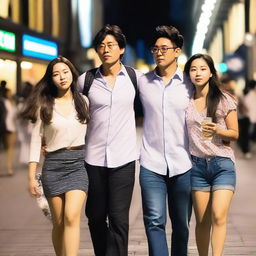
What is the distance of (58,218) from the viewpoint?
5.21 meters

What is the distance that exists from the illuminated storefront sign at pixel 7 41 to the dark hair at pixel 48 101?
1793 cm

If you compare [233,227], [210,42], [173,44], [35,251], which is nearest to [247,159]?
[233,227]

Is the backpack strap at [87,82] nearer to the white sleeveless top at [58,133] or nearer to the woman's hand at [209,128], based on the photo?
the white sleeveless top at [58,133]

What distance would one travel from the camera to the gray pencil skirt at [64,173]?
16.8 feet

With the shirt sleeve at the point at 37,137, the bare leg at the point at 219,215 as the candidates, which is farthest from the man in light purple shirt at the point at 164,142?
the shirt sleeve at the point at 37,137

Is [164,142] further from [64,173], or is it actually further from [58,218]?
[58,218]

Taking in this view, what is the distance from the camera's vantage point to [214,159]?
5176mm

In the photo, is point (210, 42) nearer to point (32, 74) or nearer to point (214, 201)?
point (32, 74)

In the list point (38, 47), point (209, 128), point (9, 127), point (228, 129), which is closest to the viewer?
point (209, 128)

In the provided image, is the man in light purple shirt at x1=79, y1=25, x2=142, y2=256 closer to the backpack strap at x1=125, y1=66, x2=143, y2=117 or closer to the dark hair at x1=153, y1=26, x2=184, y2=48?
the backpack strap at x1=125, y1=66, x2=143, y2=117

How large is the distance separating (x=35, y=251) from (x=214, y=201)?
2208 millimetres

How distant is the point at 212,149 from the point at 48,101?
1290 millimetres

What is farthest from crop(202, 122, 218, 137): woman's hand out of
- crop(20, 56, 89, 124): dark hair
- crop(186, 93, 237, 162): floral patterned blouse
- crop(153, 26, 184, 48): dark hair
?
crop(20, 56, 89, 124): dark hair

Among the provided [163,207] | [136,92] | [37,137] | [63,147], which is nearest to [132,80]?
[136,92]
